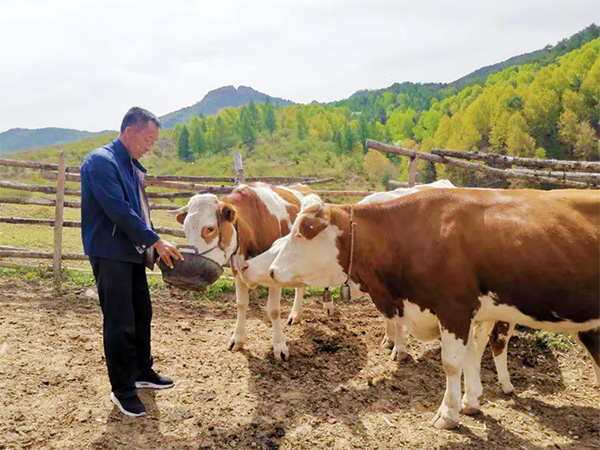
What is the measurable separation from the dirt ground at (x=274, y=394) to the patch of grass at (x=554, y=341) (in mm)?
63

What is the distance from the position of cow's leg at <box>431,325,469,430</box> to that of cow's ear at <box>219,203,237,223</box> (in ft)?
7.28

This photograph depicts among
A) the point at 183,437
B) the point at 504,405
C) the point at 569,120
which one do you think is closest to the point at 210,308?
the point at 183,437

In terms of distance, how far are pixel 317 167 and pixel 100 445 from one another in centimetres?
9269

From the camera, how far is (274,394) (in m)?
4.13

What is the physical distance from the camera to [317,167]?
94.9 metres

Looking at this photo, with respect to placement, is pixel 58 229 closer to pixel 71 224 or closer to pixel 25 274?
pixel 71 224

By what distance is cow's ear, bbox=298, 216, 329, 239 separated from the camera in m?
3.80

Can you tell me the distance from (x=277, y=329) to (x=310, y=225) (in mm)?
1702

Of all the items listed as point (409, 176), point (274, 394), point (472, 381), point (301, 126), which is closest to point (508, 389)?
point (472, 381)

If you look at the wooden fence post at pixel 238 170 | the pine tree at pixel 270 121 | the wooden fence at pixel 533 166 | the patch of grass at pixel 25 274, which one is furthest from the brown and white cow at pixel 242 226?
the pine tree at pixel 270 121

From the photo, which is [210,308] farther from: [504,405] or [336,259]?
[504,405]

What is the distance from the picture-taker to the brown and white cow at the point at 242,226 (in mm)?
4543

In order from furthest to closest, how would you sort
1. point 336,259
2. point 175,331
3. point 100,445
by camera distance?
point 175,331, point 336,259, point 100,445

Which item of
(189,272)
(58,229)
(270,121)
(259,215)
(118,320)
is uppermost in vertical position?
(270,121)
